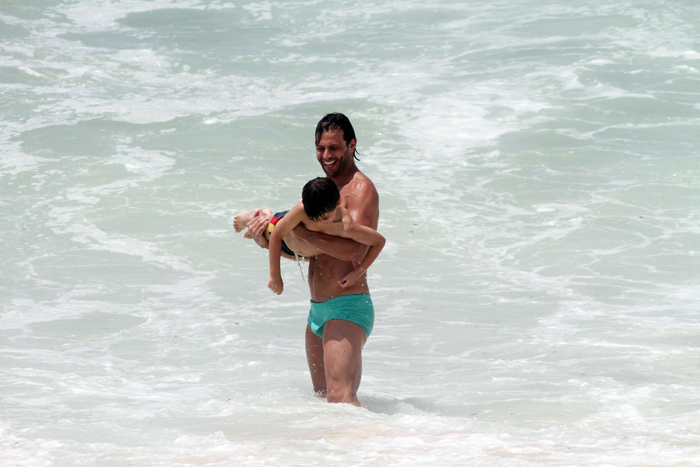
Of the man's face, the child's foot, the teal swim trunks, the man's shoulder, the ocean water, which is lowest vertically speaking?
the ocean water

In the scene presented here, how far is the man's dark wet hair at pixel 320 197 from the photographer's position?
13.6ft

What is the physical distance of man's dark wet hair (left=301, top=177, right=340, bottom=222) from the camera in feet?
13.6

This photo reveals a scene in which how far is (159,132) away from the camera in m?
12.4

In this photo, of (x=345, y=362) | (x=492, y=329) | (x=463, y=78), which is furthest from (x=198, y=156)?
(x=345, y=362)

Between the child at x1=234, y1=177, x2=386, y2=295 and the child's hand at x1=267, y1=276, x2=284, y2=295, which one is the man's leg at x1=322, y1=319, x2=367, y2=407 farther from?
the child's hand at x1=267, y1=276, x2=284, y2=295

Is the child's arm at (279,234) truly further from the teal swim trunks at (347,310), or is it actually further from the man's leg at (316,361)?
the man's leg at (316,361)

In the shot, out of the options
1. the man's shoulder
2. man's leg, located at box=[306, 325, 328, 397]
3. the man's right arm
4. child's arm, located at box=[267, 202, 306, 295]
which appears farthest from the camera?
man's leg, located at box=[306, 325, 328, 397]

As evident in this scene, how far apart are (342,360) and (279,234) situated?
70 centimetres

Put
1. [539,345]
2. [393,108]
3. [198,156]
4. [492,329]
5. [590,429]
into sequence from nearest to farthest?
[590,429] < [539,345] < [492,329] < [198,156] < [393,108]


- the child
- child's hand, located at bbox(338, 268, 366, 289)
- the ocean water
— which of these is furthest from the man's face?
the ocean water

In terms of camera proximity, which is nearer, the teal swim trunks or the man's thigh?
the man's thigh

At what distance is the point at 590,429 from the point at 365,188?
158 cm

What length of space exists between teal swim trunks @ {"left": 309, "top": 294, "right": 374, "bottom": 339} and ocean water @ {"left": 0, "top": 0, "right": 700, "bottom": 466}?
0.45m

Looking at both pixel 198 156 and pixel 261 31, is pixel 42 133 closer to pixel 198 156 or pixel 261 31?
pixel 198 156
